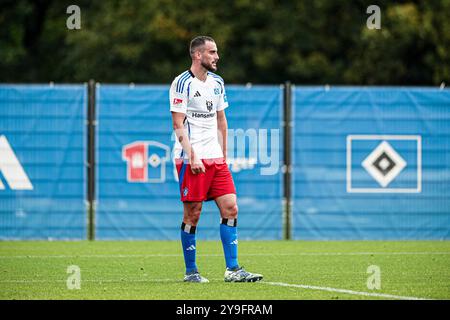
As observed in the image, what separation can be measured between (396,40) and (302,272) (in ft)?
80.9

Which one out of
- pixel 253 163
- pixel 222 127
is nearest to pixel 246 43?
pixel 253 163

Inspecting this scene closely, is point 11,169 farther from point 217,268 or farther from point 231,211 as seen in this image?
point 231,211

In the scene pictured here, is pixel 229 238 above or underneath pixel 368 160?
underneath

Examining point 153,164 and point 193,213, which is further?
point 153,164

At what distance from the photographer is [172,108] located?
408 inches

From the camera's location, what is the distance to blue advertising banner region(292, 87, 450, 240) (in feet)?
56.4

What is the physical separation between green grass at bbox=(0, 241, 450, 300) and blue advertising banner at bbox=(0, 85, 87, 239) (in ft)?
1.91

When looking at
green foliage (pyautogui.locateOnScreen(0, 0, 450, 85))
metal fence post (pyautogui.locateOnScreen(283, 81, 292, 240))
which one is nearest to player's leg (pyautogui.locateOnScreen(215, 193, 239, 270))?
metal fence post (pyautogui.locateOnScreen(283, 81, 292, 240))

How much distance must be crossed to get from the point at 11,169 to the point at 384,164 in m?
5.69

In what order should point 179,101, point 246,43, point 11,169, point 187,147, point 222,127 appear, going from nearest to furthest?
point 187,147 < point 179,101 < point 222,127 < point 11,169 < point 246,43

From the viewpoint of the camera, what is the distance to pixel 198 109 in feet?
34.4

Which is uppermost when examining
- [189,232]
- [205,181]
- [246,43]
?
[246,43]

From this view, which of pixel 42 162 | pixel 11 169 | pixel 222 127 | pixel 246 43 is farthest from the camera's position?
pixel 246 43

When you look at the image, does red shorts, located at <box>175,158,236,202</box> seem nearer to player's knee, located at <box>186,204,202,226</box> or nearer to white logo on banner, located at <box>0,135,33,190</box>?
player's knee, located at <box>186,204,202,226</box>
